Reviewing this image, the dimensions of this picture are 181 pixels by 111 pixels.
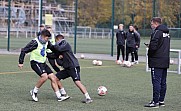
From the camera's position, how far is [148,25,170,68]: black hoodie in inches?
399

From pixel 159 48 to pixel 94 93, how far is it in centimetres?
269

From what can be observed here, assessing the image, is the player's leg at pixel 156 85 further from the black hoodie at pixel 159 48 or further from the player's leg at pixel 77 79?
the player's leg at pixel 77 79

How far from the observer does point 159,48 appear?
1023cm

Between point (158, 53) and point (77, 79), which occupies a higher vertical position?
point (158, 53)

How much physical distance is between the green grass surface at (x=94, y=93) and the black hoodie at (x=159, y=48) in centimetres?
99

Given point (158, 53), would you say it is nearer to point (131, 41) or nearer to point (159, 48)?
point (159, 48)

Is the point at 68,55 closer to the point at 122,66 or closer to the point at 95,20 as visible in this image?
the point at 122,66

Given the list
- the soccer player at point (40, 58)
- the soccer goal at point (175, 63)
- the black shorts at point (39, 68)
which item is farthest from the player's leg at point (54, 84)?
the soccer goal at point (175, 63)

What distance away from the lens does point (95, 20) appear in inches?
1586

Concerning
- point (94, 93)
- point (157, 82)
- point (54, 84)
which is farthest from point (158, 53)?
point (94, 93)

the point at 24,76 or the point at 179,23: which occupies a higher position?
the point at 179,23

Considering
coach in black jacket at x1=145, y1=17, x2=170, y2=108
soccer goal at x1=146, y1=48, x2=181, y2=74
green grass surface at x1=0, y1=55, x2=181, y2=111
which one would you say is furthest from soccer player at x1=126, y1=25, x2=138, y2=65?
coach in black jacket at x1=145, y1=17, x2=170, y2=108

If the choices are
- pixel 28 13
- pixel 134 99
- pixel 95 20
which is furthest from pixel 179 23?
pixel 28 13

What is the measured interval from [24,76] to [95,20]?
24844mm
